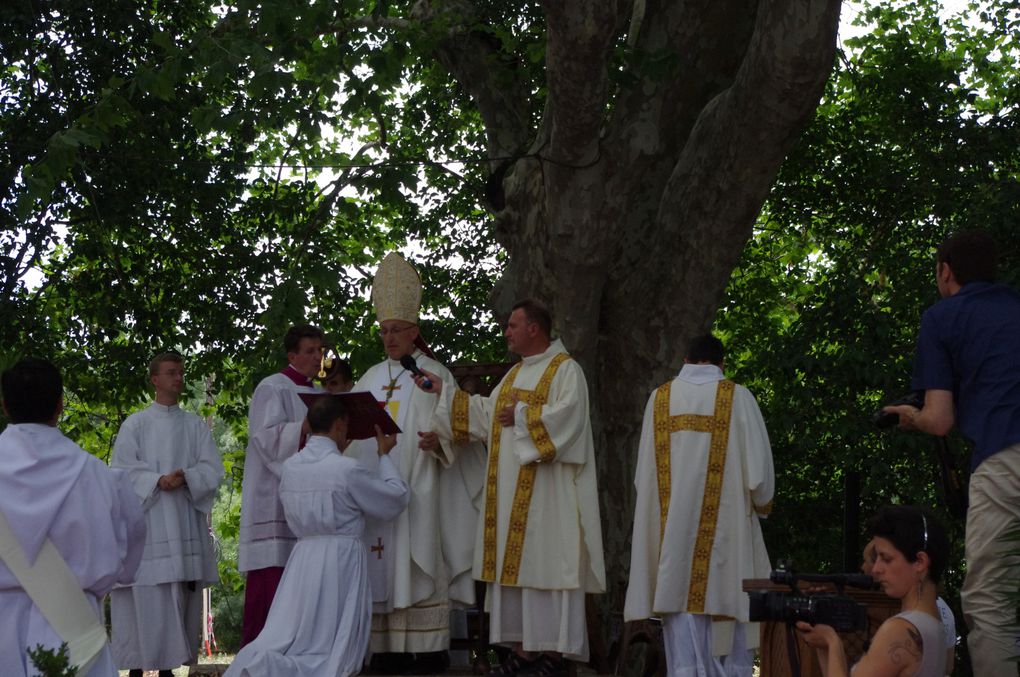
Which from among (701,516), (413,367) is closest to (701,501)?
(701,516)

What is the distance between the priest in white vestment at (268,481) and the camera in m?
9.14

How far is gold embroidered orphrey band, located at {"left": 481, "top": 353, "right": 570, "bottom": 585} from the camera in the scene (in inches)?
333

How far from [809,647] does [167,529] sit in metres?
4.28

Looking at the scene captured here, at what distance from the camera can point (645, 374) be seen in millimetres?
10961

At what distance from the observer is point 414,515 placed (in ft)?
29.5

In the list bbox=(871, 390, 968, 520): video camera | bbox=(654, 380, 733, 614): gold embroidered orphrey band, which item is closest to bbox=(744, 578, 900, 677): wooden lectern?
bbox=(654, 380, 733, 614): gold embroidered orphrey band

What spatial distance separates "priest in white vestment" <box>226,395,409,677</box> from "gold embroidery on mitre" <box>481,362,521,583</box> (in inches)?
25.5

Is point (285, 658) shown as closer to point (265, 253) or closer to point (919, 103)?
point (265, 253)

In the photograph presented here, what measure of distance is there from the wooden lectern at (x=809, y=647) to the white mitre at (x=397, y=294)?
3.16 m

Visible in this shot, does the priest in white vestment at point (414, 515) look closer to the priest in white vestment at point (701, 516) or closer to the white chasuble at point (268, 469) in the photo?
the white chasuble at point (268, 469)

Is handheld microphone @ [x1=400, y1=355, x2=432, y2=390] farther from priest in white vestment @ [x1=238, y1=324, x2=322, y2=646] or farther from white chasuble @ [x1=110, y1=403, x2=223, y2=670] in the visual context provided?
white chasuble @ [x1=110, y1=403, x2=223, y2=670]

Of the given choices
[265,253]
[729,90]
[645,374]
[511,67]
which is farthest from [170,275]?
[729,90]

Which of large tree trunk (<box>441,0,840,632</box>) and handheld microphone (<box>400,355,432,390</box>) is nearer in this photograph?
handheld microphone (<box>400,355,432,390</box>)

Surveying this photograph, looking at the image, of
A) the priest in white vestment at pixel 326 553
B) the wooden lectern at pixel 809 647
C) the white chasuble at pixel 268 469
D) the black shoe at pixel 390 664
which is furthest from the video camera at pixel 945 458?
the white chasuble at pixel 268 469
